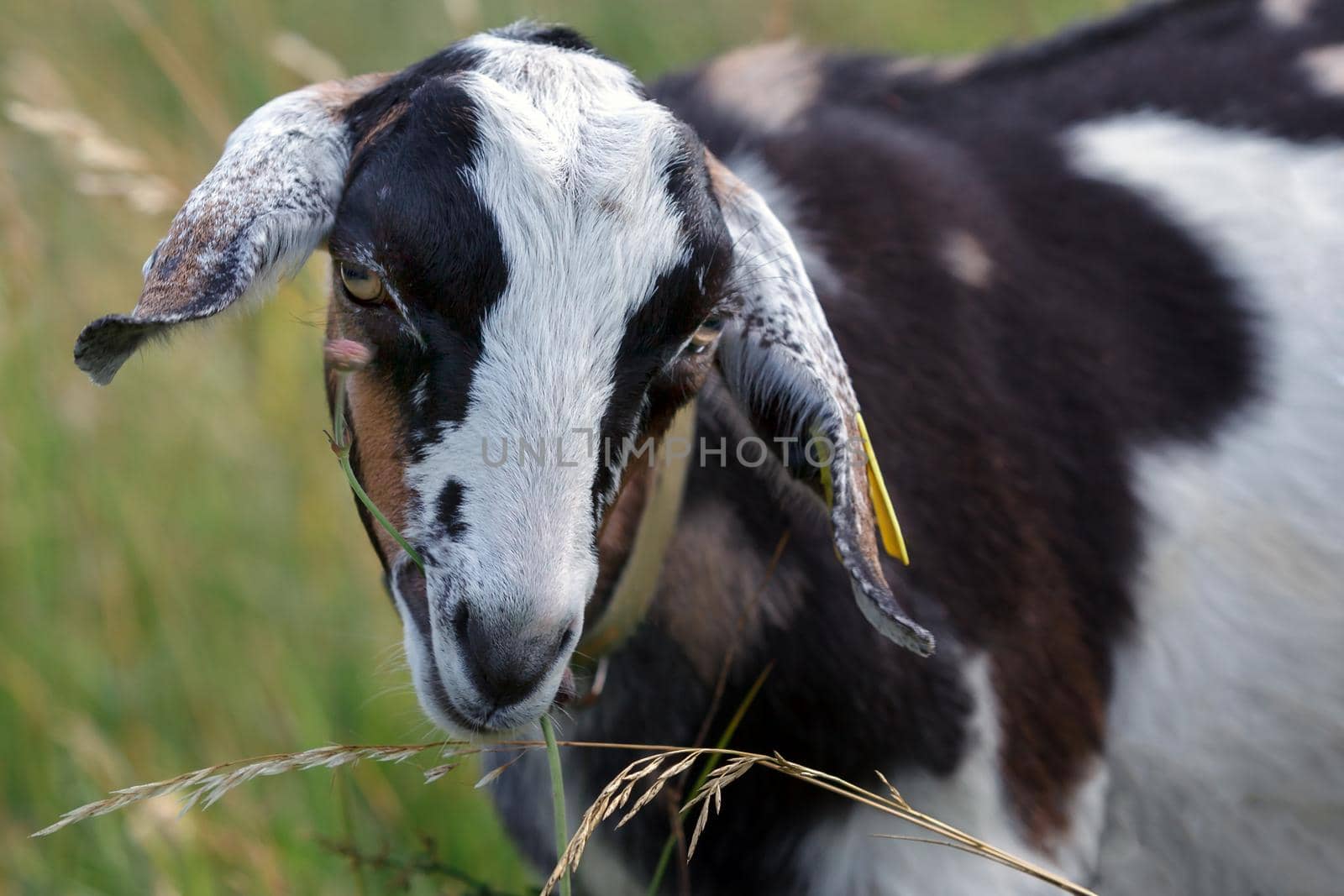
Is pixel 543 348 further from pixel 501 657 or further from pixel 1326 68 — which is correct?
pixel 1326 68

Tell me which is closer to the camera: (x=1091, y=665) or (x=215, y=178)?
(x=215, y=178)

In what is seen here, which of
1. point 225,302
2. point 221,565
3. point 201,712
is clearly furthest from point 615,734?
point 221,565

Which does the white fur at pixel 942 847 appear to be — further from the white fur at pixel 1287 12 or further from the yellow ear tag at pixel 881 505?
the white fur at pixel 1287 12

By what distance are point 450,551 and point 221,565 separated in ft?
7.10

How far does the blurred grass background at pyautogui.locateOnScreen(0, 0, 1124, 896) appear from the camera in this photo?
2877 mm

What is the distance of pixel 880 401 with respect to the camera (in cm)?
239

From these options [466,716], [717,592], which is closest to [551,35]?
[717,592]

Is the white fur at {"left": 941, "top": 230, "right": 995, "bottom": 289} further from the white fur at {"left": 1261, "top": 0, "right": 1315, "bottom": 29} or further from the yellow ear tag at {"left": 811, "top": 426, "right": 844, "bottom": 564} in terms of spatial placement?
the white fur at {"left": 1261, "top": 0, "right": 1315, "bottom": 29}

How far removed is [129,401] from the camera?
4.08m

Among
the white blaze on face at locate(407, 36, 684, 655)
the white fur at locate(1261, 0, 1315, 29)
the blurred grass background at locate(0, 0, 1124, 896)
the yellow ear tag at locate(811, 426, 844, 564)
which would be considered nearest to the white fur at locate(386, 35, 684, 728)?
the white blaze on face at locate(407, 36, 684, 655)

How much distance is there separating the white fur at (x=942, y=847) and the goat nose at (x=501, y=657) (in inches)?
30.5

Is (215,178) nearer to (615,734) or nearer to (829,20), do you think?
(615,734)

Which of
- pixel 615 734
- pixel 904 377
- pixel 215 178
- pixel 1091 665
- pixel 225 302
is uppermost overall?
pixel 215 178

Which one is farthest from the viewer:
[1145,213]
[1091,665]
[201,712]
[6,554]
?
[6,554]
